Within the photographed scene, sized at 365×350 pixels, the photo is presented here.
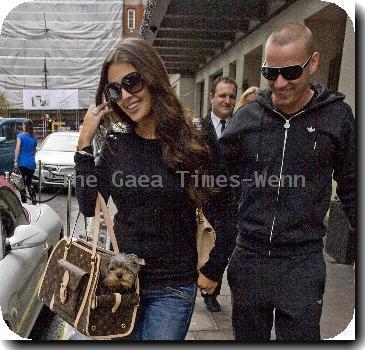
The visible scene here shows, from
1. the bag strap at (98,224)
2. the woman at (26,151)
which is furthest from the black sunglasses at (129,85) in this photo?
the woman at (26,151)

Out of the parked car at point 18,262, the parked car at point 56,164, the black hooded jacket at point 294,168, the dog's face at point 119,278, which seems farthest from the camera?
the parked car at point 56,164

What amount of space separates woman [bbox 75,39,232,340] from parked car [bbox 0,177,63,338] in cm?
80

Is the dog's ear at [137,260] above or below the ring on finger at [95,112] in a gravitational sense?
below

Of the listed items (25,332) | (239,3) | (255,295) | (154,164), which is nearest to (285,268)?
(255,295)

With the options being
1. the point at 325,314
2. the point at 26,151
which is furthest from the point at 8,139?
the point at 325,314

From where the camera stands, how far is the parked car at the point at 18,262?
6.83 feet

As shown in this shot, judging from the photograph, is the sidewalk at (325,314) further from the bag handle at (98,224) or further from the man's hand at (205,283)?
the bag handle at (98,224)

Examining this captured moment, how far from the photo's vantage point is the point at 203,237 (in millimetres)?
1568

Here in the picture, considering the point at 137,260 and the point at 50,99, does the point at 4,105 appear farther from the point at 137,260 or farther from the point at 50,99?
the point at 137,260

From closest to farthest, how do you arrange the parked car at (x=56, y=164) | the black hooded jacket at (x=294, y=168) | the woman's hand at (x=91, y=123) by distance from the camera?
the woman's hand at (x=91, y=123)
the black hooded jacket at (x=294, y=168)
the parked car at (x=56, y=164)

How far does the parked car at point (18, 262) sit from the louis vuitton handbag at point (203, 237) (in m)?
1.05

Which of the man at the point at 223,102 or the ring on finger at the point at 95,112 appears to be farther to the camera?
the man at the point at 223,102

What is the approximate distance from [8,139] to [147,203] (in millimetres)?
3260

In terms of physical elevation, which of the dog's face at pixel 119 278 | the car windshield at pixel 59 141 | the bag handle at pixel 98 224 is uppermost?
the car windshield at pixel 59 141
